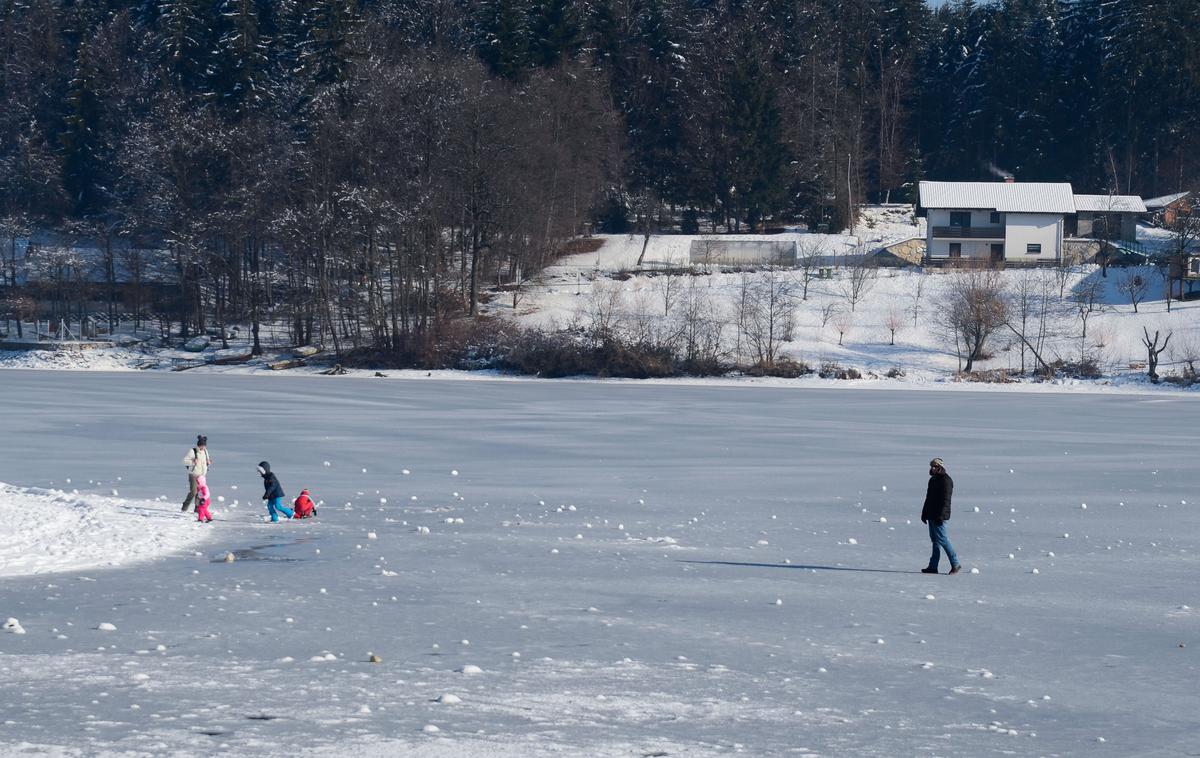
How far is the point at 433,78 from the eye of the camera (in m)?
62.9

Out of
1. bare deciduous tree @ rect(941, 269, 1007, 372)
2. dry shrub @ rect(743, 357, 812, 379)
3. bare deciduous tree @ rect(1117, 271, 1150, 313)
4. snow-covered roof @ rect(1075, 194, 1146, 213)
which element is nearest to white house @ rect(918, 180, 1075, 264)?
snow-covered roof @ rect(1075, 194, 1146, 213)

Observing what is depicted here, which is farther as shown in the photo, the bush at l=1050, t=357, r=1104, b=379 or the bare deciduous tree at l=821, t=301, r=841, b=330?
the bare deciduous tree at l=821, t=301, r=841, b=330

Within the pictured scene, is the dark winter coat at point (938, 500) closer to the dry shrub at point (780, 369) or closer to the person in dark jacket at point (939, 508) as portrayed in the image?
the person in dark jacket at point (939, 508)

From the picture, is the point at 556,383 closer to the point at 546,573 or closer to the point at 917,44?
the point at 546,573

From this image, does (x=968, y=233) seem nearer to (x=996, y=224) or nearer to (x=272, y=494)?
(x=996, y=224)

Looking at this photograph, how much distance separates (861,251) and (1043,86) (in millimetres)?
26009

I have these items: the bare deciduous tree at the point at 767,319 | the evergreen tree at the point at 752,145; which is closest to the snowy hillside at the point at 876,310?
the bare deciduous tree at the point at 767,319

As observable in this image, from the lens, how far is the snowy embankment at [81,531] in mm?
16531

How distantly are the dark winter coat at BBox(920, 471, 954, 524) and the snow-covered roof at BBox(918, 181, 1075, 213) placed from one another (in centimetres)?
6791

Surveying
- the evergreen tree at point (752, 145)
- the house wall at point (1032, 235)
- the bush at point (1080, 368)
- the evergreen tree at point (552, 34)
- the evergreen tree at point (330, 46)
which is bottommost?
the bush at point (1080, 368)

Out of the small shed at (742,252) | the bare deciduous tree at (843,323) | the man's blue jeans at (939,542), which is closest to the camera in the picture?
the man's blue jeans at (939,542)

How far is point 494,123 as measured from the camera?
64000mm

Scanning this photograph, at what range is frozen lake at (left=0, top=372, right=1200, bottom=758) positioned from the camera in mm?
9984

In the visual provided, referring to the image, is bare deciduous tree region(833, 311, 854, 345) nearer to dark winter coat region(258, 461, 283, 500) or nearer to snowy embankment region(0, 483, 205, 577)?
dark winter coat region(258, 461, 283, 500)
